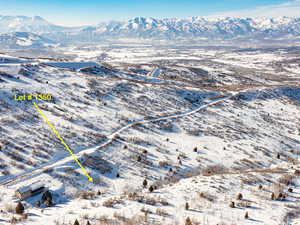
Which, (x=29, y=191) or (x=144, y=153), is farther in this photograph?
(x=144, y=153)

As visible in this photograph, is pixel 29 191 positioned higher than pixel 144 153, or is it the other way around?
pixel 29 191

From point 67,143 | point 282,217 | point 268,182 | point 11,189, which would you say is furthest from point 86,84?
point 282,217

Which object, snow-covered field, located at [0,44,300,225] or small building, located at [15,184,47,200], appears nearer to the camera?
snow-covered field, located at [0,44,300,225]

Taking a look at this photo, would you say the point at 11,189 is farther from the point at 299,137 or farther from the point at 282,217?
the point at 299,137
